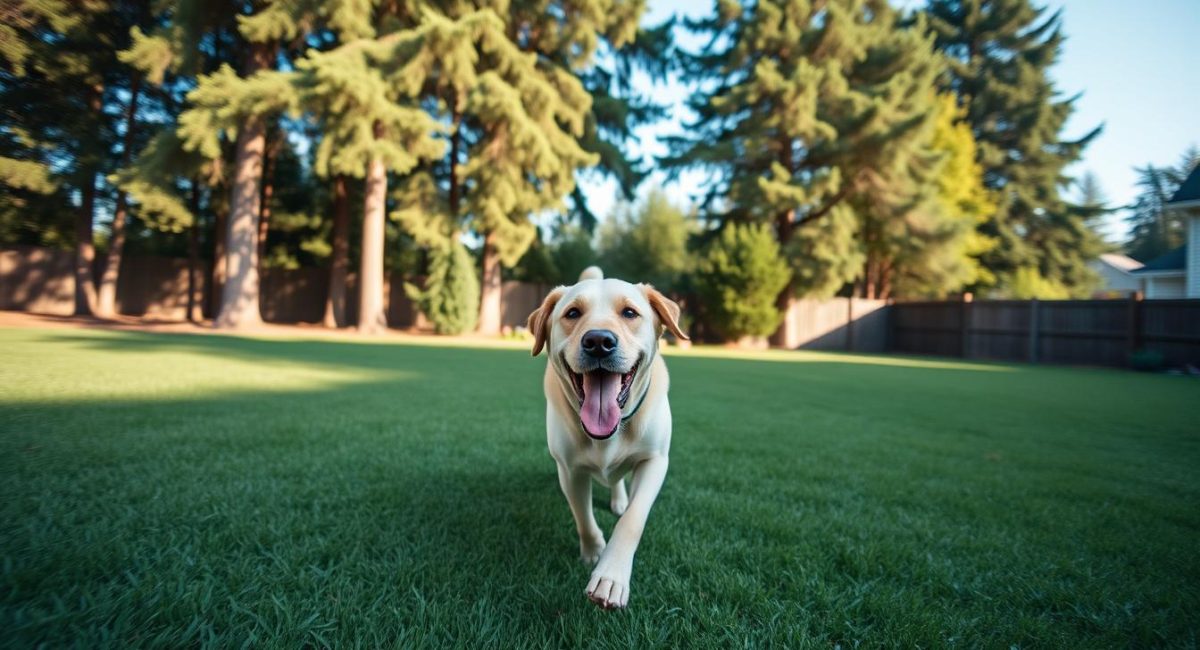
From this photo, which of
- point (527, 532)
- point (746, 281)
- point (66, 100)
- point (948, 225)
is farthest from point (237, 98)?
point (948, 225)

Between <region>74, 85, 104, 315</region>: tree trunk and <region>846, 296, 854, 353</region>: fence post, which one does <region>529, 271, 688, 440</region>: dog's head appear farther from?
<region>74, 85, 104, 315</region>: tree trunk

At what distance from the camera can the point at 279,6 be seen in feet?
50.7

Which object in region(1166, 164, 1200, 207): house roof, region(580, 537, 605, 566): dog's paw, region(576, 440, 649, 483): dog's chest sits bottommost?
region(580, 537, 605, 566): dog's paw

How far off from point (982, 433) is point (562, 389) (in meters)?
5.19

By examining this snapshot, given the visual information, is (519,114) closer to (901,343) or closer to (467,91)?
(467,91)

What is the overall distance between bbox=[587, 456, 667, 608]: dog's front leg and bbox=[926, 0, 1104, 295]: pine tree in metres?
36.8

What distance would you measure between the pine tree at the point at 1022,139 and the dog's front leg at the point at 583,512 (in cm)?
3684

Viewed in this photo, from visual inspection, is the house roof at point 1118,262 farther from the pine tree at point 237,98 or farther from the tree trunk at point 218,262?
the tree trunk at point 218,262

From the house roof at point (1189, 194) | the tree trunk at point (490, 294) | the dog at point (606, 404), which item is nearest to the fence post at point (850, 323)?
the house roof at point (1189, 194)

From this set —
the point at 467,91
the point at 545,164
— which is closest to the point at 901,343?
the point at 545,164

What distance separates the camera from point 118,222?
19609 millimetres

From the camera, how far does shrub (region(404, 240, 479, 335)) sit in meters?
19.2

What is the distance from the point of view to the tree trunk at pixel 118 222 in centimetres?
1933

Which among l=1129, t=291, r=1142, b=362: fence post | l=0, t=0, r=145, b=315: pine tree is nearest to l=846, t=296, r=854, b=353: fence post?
l=1129, t=291, r=1142, b=362: fence post
